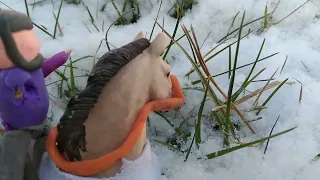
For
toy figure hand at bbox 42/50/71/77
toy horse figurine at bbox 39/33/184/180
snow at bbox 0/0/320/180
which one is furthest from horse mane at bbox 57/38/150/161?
snow at bbox 0/0/320/180

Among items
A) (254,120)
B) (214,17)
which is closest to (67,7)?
(214,17)

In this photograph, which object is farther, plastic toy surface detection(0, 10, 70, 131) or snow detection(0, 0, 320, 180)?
snow detection(0, 0, 320, 180)

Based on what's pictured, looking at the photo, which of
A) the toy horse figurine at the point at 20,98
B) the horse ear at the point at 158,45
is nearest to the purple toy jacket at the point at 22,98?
the toy horse figurine at the point at 20,98

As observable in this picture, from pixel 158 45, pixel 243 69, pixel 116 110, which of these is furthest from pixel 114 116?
pixel 243 69

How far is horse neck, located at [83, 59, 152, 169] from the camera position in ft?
2.24

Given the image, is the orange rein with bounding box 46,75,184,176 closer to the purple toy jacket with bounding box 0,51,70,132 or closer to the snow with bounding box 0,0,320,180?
the purple toy jacket with bounding box 0,51,70,132

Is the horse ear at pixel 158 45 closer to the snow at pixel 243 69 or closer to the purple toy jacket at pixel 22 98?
the purple toy jacket at pixel 22 98

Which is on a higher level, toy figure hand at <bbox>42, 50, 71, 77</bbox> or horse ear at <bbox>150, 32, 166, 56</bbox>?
horse ear at <bbox>150, 32, 166, 56</bbox>

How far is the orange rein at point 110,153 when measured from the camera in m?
0.69

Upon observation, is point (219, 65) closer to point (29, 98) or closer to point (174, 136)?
point (174, 136)

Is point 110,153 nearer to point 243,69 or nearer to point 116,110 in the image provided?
point 116,110

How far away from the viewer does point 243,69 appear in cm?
103

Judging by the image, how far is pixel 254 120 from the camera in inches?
37.1

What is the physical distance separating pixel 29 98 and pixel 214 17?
0.55 metres
